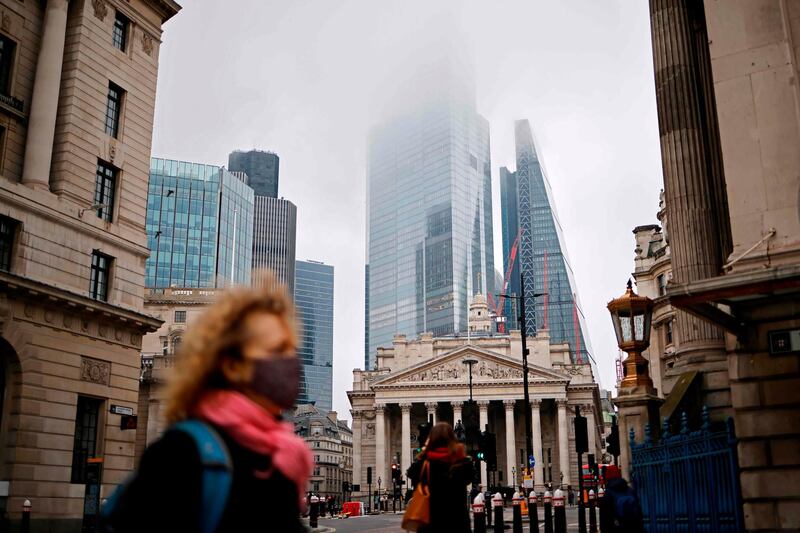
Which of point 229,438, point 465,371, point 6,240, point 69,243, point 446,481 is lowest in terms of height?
point 446,481

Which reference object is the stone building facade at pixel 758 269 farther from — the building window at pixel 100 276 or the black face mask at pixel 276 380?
the building window at pixel 100 276

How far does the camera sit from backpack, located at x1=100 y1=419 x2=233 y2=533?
242 cm

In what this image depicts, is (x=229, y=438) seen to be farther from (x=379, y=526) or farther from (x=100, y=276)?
(x=379, y=526)

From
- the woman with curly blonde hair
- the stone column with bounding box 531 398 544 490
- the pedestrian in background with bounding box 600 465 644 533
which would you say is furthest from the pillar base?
the stone column with bounding box 531 398 544 490

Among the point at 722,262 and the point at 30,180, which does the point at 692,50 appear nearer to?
the point at 722,262

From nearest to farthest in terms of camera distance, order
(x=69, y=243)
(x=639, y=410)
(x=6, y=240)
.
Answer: (x=639, y=410) < (x=6, y=240) < (x=69, y=243)

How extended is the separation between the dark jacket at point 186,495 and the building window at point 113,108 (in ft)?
90.7

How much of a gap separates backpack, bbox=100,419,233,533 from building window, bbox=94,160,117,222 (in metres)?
26.2

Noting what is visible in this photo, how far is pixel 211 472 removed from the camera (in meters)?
2.46

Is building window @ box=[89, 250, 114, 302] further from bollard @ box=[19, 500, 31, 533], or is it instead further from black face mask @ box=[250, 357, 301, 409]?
black face mask @ box=[250, 357, 301, 409]

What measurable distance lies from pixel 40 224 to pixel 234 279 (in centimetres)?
10404

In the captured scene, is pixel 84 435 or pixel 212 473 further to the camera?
pixel 84 435

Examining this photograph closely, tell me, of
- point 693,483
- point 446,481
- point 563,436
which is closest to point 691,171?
point 693,483

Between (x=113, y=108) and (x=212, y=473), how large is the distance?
2856 centimetres
